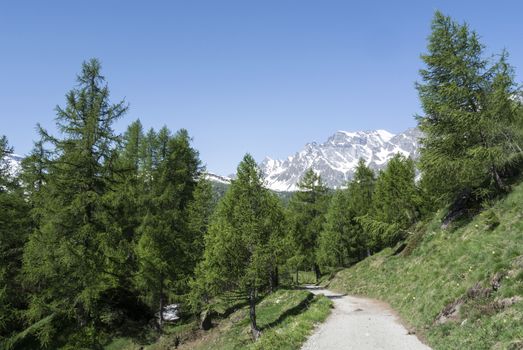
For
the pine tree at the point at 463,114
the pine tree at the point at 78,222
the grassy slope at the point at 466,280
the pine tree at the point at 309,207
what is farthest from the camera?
the pine tree at the point at 309,207

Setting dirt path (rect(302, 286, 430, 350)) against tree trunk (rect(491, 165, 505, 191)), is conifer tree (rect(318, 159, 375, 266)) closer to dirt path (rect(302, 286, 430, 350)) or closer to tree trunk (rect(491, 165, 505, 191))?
Result: tree trunk (rect(491, 165, 505, 191))

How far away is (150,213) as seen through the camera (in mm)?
31484

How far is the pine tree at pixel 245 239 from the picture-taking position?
21.4 m

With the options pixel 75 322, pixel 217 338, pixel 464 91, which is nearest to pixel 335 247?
pixel 217 338

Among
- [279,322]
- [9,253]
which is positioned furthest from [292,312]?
[9,253]

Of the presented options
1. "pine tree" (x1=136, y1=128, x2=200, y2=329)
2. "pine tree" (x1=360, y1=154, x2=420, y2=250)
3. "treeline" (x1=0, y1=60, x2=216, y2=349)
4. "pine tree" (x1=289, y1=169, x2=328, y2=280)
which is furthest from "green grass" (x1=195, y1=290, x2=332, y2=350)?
"pine tree" (x1=289, y1=169, x2=328, y2=280)

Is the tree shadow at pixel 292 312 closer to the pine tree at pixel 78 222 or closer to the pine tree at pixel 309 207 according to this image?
the pine tree at pixel 78 222

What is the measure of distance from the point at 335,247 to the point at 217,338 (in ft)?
83.5

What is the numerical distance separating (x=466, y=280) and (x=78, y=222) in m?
17.5

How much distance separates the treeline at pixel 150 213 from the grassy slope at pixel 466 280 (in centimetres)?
291

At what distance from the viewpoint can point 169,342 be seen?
2523 cm

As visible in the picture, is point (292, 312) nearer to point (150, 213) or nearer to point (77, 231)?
point (77, 231)

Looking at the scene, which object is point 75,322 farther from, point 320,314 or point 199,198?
point 199,198

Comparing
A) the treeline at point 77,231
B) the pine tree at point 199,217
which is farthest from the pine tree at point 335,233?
the treeline at point 77,231
